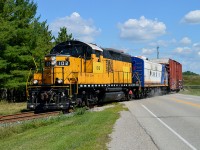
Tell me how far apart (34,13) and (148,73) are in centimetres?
1497

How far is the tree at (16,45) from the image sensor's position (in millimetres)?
31969

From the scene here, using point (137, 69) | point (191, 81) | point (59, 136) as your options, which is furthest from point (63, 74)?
point (191, 81)

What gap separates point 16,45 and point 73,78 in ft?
51.4

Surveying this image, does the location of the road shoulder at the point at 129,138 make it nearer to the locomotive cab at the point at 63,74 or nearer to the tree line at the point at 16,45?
the locomotive cab at the point at 63,74

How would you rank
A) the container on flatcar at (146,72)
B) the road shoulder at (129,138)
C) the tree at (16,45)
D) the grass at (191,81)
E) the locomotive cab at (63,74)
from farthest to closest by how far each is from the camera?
1. the grass at (191,81)
2. the container on flatcar at (146,72)
3. the tree at (16,45)
4. the locomotive cab at (63,74)
5. the road shoulder at (129,138)

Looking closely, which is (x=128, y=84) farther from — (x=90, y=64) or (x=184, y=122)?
(x=184, y=122)

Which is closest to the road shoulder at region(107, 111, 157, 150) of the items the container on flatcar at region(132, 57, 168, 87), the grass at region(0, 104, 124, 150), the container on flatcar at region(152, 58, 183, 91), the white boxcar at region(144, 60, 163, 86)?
the grass at region(0, 104, 124, 150)

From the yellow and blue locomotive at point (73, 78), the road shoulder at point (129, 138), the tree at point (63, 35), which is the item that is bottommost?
the road shoulder at point (129, 138)

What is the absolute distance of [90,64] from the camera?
22625 millimetres

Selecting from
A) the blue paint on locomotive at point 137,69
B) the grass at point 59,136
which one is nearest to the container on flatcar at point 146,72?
the blue paint on locomotive at point 137,69

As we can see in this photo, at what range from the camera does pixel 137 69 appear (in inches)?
1369

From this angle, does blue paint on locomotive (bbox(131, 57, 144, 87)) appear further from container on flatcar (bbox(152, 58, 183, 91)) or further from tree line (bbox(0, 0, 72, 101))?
container on flatcar (bbox(152, 58, 183, 91))

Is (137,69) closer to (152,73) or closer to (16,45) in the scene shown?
(152,73)

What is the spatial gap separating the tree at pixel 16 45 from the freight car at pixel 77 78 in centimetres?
908
